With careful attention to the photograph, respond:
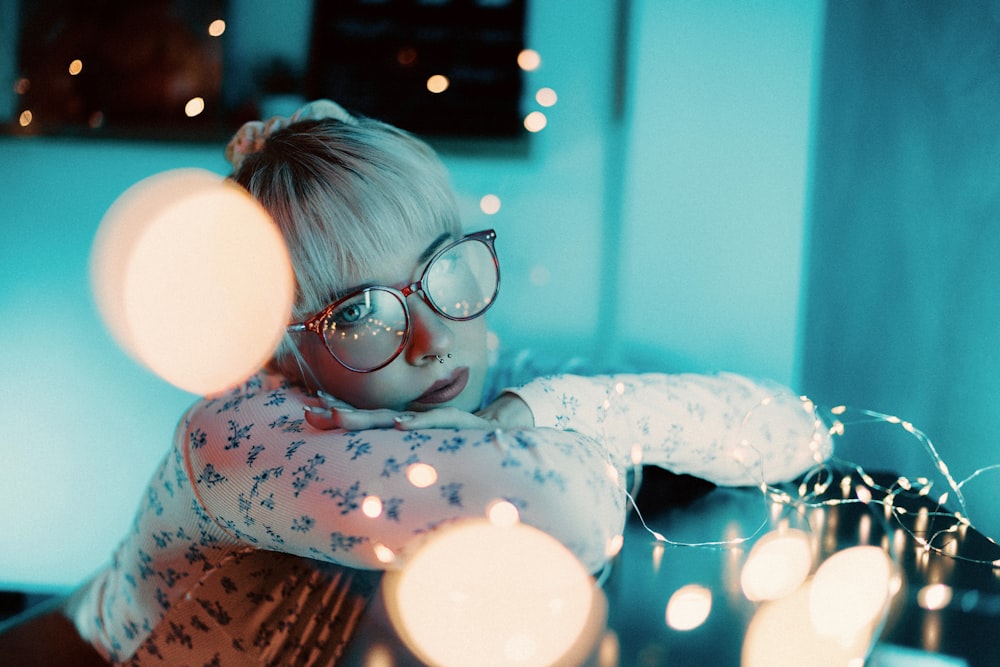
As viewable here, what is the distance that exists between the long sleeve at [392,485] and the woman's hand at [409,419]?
0.5 inches

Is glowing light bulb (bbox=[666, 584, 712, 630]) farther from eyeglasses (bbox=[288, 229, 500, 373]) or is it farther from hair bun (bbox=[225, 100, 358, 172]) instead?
hair bun (bbox=[225, 100, 358, 172])

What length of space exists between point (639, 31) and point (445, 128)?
38 cm

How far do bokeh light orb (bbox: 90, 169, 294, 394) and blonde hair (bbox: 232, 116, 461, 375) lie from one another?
0.32m

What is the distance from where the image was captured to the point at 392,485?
0.51 metres

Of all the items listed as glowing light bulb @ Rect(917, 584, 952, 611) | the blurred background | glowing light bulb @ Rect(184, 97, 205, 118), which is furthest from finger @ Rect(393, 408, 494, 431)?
glowing light bulb @ Rect(184, 97, 205, 118)

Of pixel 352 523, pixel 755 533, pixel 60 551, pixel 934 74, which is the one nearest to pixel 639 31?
pixel 934 74

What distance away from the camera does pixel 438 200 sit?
2.63ft

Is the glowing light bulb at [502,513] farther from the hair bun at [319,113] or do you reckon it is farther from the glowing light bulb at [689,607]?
the hair bun at [319,113]

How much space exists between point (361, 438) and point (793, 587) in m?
0.38

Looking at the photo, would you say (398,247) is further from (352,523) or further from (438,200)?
(352,523)

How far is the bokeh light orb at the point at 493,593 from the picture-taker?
47 centimetres

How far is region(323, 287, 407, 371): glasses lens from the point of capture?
72 centimetres

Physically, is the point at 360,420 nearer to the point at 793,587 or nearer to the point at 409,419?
the point at 409,419

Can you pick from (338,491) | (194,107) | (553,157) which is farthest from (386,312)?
(194,107)
